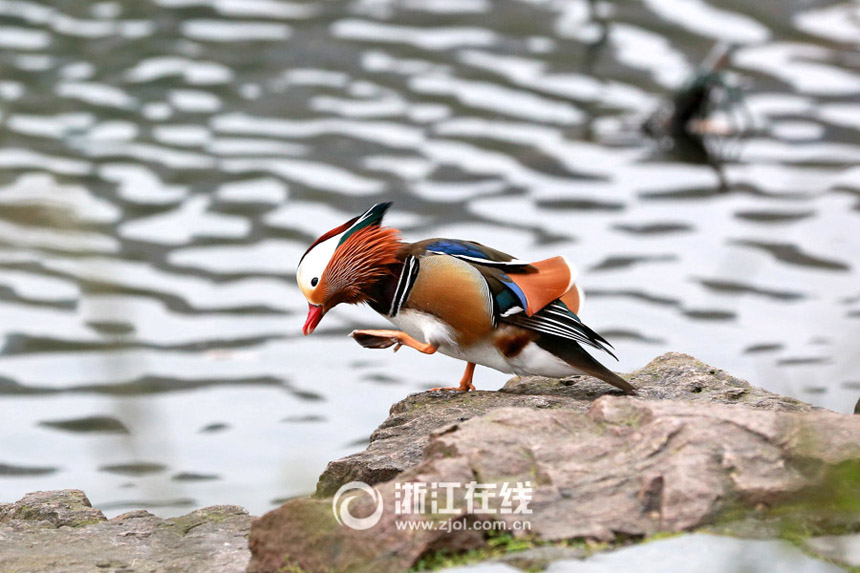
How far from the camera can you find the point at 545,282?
4.05m

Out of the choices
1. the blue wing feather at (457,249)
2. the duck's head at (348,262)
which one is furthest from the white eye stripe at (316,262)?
the blue wing feather at (457,249)

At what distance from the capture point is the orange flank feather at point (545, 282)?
398 centimetres

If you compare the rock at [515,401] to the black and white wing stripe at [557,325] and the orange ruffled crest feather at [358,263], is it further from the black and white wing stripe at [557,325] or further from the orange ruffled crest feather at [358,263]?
the orange ruffled crest feather at [358,263]

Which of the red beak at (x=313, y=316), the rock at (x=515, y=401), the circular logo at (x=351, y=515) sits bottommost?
the rock at (x=515, y=401)

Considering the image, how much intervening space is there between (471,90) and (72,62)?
12.7 ft

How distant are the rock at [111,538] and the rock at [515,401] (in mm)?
421

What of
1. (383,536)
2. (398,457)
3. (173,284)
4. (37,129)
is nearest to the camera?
(383,536)

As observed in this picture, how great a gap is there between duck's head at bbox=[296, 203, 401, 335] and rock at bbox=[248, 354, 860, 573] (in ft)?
3.07

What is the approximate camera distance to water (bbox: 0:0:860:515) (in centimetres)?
661

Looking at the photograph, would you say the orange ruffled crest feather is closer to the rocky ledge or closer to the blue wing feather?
the blue wing feather

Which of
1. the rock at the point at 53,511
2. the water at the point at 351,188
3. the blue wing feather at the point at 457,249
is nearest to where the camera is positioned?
the blue wing feather at the point at 457,249

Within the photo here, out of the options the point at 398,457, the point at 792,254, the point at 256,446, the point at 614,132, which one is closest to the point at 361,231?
the point at 398,457

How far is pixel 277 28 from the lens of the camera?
12.2 meters

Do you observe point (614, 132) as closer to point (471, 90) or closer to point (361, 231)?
point (471, 90)
